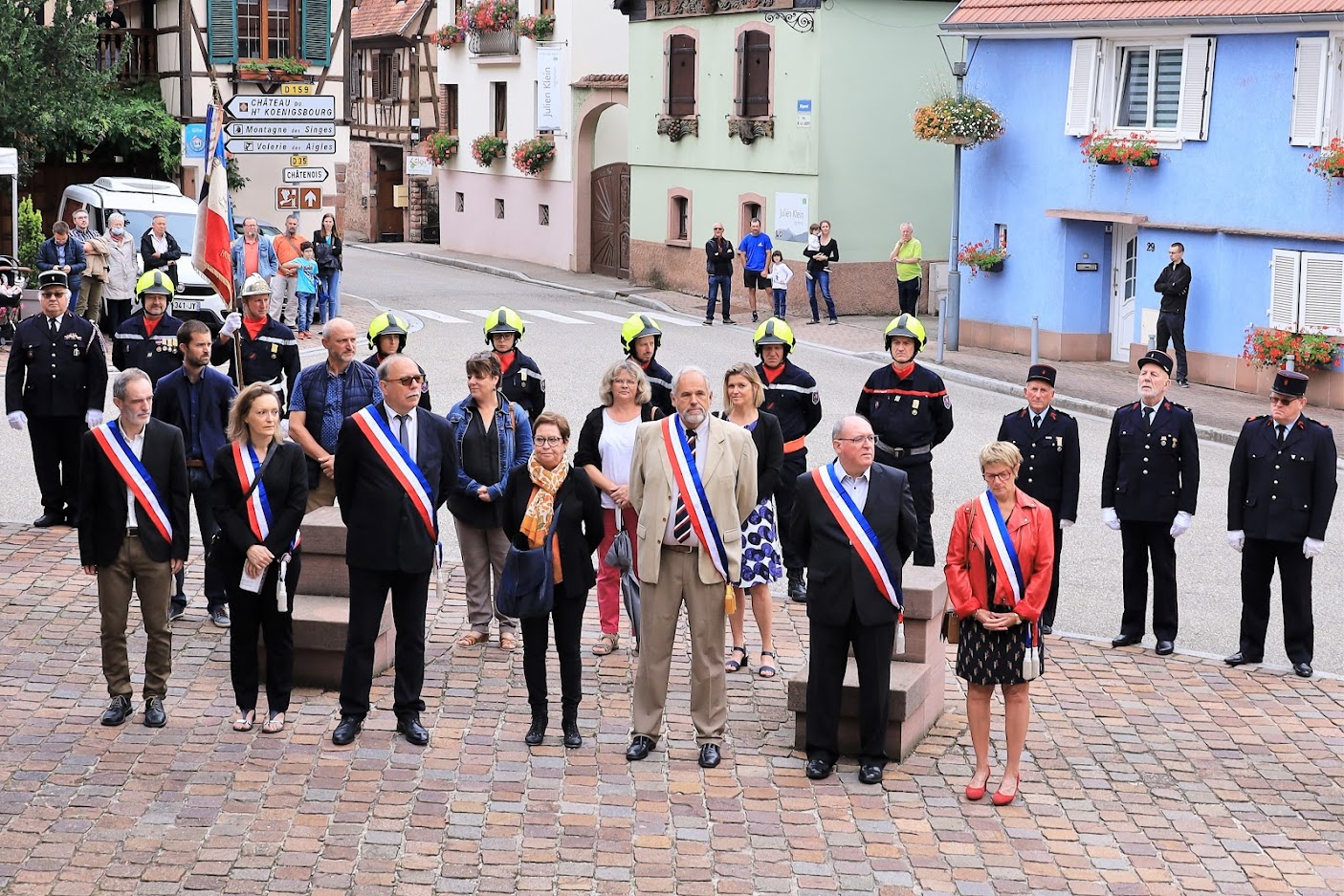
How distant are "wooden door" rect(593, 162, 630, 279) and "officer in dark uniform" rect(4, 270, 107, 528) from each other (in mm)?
23937

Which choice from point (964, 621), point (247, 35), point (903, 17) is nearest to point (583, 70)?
point (247, 35)

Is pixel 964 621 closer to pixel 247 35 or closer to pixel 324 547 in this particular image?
pixel 324 547

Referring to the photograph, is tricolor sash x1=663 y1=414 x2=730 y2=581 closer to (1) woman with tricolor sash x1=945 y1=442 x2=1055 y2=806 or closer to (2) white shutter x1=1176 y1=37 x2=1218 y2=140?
(1) woman with tricolor sash x1=945 y1=442 x2=1055 y2=806

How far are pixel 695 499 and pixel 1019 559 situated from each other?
1490 millimetres

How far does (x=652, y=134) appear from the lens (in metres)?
34.4

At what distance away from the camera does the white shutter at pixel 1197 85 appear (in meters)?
22.2

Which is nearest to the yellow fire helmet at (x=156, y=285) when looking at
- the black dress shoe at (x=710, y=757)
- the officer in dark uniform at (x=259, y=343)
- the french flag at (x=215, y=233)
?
the officer in dark uniform at (x=259, y=343)

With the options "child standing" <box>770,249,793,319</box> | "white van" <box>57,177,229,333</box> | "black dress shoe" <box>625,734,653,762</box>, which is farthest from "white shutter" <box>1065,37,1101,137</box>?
"black dress shoe" <box>625,734,653,762</box>

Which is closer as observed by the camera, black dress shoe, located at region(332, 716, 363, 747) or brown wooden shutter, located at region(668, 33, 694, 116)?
black dress shoe, located at region(332, 716, 363, 747)

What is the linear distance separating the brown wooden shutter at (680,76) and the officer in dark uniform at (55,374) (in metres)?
21.1

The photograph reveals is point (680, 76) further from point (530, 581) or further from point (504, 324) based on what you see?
point (530, 581)

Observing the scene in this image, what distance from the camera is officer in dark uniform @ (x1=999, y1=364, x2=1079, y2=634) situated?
35.8ft

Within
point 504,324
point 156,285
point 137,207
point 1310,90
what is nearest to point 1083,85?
point 1310,90

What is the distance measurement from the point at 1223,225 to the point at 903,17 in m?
9.19
